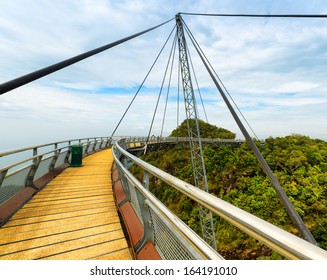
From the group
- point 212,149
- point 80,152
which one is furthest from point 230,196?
point 80,152

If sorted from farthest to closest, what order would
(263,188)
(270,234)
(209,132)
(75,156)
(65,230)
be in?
(209,132), (263,188), (75,156), (65,230), (270,234)

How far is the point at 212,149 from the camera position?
60062mm

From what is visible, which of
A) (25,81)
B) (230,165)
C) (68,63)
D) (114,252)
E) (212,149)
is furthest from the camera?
(212,149)

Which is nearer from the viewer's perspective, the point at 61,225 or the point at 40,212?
the point at 61,225

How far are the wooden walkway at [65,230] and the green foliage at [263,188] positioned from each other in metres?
22.1

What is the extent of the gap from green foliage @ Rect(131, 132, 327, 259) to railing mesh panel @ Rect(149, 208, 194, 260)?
23.2 m

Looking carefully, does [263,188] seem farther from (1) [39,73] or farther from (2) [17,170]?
(1) [39,73]

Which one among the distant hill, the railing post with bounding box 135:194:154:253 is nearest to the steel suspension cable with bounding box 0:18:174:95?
the railing post with bounding box 135:194:154:253

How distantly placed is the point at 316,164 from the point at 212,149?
2558 cm

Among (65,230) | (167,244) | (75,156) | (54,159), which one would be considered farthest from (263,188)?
(167,244)

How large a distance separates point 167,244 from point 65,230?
2.44 meters

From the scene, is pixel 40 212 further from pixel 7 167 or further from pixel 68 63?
pixel 68 63

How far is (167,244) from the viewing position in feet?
7.66

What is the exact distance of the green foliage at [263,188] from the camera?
1078 inches
